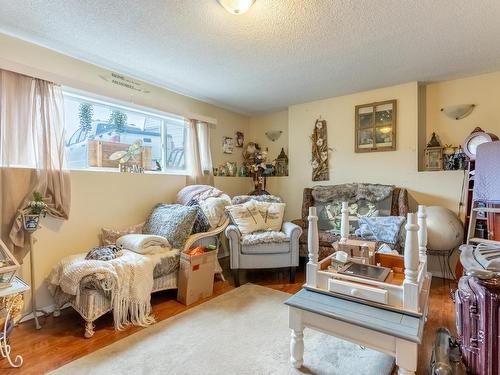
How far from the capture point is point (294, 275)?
10.2 ft

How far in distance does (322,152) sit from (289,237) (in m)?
1.60

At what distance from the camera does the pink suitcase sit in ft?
4.45

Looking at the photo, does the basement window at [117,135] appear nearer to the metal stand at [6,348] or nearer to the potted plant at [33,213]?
the potted plant at [33,213]

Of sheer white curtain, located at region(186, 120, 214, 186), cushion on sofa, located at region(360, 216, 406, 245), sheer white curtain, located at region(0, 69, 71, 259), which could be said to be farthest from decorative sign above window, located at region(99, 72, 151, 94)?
cushion on sofa, located at region(360, 216, 406, 245)

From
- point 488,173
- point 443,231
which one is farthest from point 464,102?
point 443,231

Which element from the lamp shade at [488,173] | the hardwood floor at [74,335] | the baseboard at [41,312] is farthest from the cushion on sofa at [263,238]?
the lamp shade at [488,173]

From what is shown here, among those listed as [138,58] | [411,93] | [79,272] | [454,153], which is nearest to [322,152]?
[411,93]

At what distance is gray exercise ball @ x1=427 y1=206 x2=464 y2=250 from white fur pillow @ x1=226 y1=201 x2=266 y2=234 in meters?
1.77

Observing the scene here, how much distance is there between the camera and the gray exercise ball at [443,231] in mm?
2865

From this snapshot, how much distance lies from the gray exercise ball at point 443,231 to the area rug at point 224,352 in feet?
5.27

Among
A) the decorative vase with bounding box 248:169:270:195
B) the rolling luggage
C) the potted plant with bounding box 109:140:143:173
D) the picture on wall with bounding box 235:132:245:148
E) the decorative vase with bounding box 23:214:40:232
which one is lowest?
the rolling luggage

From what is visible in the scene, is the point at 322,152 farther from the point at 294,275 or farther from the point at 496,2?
the point at 496,2

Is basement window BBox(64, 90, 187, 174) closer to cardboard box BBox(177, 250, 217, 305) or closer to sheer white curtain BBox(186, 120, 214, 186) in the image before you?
sheer white curtain BBox(186, 120, 214, 186)

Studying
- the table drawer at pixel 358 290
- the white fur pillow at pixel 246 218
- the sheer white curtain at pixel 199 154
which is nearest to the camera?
the table drawer at pixel 358 290
